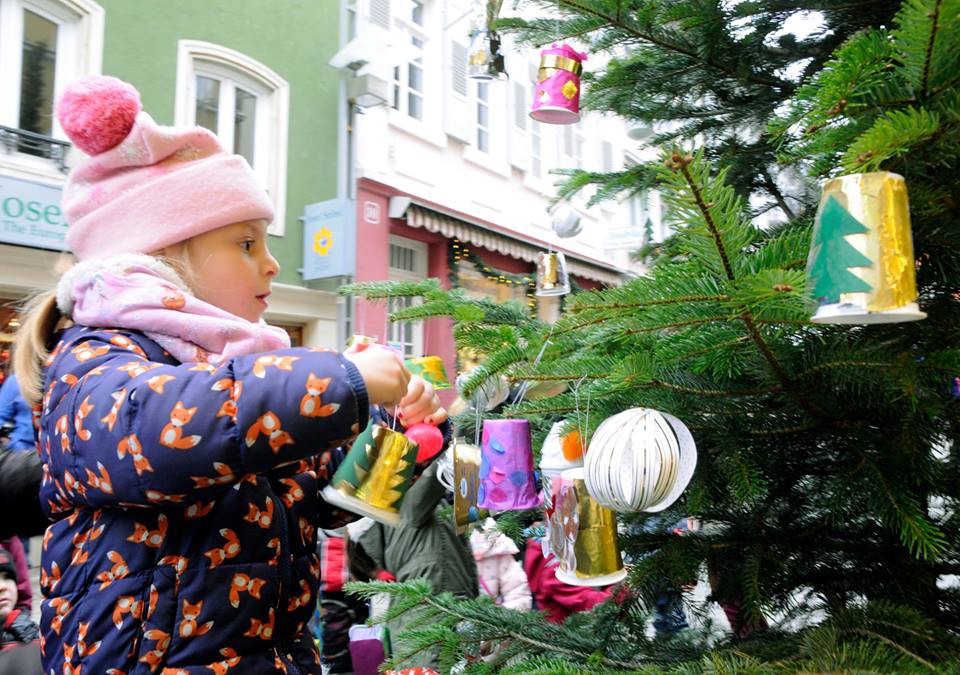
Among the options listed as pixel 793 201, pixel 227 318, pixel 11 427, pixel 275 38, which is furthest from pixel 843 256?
pixel 275 38

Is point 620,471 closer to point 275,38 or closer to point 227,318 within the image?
point 227,318

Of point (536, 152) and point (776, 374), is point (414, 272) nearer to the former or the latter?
point (536, 152)

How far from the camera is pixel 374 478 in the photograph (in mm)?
1273

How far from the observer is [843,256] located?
82 cm

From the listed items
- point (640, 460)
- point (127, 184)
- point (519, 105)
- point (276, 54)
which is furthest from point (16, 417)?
point (519, 105)

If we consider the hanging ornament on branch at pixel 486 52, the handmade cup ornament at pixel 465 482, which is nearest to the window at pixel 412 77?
the hanging ornament on branch at pixel 486 52

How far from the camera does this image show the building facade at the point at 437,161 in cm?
935

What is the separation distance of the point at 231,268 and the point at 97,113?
34 centimetres

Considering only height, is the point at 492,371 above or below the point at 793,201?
below

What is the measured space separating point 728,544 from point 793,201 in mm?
1190

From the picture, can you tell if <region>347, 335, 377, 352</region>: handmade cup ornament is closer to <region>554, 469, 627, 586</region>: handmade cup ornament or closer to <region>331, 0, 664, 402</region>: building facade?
<region>554, 469, 627, 586</region>: handmade cup ornament

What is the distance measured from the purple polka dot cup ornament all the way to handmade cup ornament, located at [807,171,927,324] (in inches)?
31.0

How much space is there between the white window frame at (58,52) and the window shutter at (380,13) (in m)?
3.68

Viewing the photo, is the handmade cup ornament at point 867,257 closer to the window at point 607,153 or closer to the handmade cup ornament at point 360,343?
the handmade cup ornament at point 360,343
